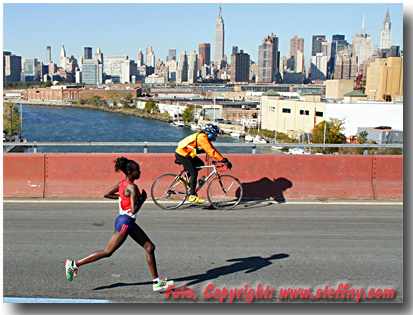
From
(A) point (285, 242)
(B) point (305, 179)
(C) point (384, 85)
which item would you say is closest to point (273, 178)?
(B) point (305, 179)

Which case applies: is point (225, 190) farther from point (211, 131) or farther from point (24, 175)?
point (24, 175)

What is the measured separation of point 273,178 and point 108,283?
18.4ft

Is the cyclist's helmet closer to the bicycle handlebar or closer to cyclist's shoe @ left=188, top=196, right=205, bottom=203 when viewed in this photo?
the bicycle handlebar

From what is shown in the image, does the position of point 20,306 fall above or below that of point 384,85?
below

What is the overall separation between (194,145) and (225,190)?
4.15ft

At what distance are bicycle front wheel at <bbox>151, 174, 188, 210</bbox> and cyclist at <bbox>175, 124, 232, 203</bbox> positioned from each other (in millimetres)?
299

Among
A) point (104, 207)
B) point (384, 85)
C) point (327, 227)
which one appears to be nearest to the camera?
point (327, 227)

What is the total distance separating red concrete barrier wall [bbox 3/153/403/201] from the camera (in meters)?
10.9

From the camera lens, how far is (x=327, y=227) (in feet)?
28.5

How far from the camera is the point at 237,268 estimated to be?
22.0ft

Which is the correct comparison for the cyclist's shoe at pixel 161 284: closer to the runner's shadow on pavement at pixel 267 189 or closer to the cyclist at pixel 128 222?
the cyclist at pixel 128 222

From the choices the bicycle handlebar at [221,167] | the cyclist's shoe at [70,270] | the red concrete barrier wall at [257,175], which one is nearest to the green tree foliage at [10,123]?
the red concrete barrier wall at [257,175]

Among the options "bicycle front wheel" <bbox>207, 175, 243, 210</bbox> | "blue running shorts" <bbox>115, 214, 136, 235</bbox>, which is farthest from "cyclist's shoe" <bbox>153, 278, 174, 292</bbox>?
"bicycle front wheel" <bbox>207, 175, 243, 210</bbox>

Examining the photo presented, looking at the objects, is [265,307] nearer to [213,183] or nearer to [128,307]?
[128,307]
